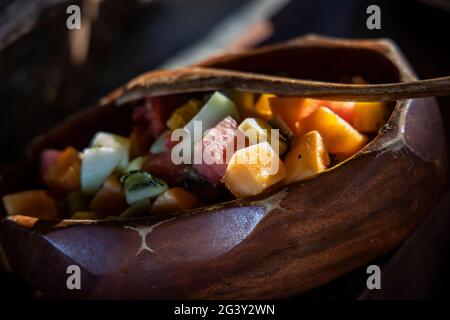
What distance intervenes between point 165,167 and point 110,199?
11cm

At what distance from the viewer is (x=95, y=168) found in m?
1.21

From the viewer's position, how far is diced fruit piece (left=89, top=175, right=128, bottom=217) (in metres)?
1.15

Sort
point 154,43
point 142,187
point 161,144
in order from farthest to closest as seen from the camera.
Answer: point 154,43
point 161,144
point 142,187

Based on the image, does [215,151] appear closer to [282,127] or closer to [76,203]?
[282,127]

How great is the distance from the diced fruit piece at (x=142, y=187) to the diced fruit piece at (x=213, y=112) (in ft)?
0.33

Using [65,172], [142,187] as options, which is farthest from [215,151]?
[65,172]

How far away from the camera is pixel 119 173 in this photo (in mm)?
1201

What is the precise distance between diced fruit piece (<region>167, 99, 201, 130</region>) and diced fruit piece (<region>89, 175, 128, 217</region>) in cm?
14

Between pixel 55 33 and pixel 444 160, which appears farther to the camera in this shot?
pixel 55 33

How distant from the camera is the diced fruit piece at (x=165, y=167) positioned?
1.12 metres

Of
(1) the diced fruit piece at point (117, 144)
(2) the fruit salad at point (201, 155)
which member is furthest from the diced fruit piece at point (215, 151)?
(1) the diced fruit piece at point (117, 144)

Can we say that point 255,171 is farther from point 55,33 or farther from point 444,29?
point 55,33
